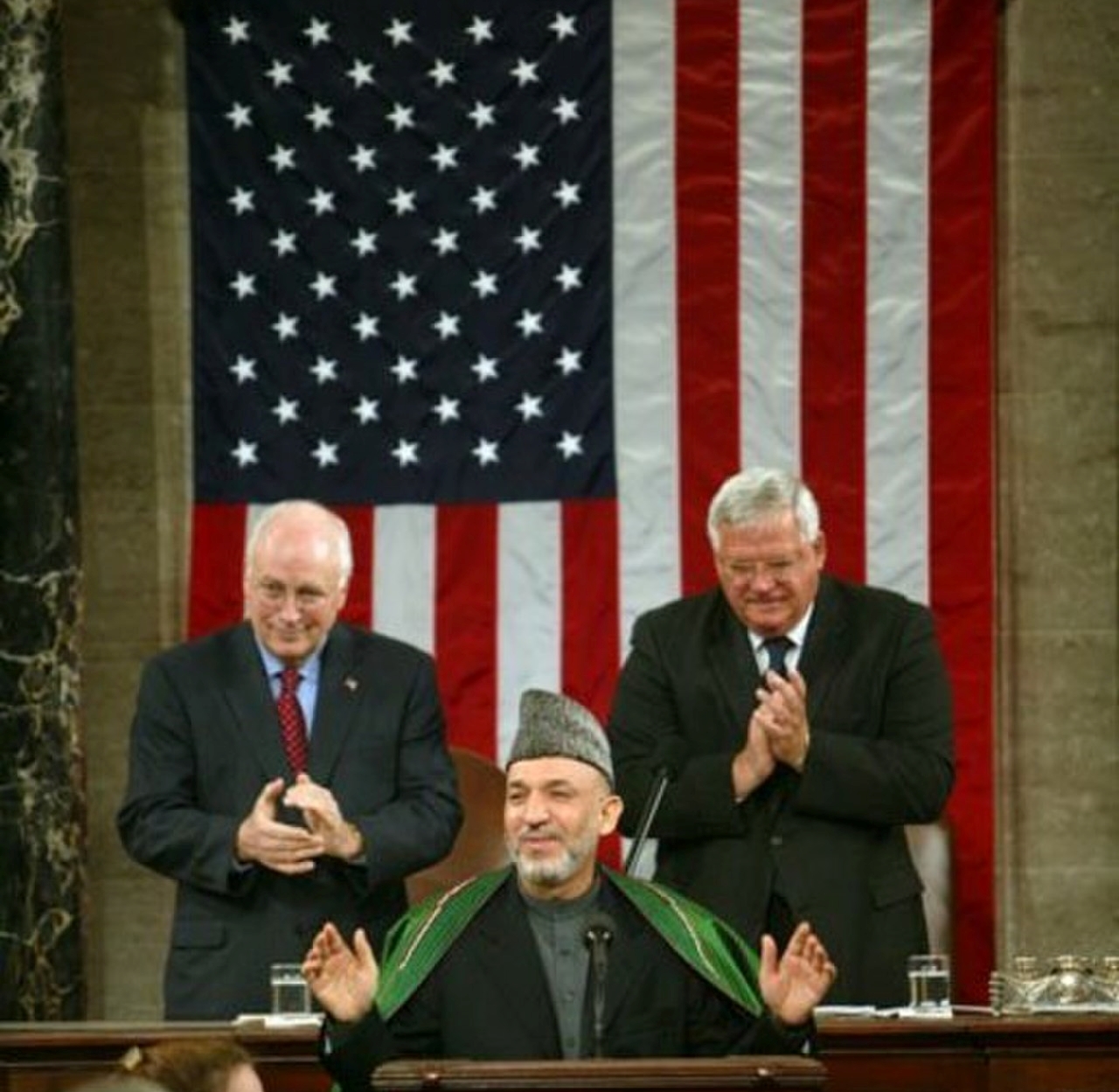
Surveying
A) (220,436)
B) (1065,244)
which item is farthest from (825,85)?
(220,436)

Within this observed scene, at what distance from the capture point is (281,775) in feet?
27.3

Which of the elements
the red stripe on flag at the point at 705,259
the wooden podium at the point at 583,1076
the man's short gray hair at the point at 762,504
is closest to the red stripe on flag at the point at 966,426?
the red stripe on flag at the point at 705,259

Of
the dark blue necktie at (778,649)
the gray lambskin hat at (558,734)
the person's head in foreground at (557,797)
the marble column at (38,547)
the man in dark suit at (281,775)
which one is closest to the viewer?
the person's head in foreground at (557,797)

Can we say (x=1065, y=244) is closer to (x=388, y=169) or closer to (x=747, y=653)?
(x=388, y=169)

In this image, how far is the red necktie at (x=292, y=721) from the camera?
27.4 feet

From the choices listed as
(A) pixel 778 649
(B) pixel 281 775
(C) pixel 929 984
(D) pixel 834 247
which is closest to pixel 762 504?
(A) pixel 778 649

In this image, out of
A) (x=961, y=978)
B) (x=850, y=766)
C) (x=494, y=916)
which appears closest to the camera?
(x=494, y=916)

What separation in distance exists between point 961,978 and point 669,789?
10.5ft

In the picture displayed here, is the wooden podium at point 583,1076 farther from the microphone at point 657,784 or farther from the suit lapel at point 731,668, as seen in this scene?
the suit lapel at point 731,668

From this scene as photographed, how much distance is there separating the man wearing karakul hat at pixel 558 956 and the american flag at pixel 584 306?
416 cm

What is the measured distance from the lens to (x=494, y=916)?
7.06 meters

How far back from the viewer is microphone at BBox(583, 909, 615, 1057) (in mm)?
6453

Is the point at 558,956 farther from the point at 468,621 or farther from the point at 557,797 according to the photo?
the point at 468,621

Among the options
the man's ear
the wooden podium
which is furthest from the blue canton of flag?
the wooden podium
